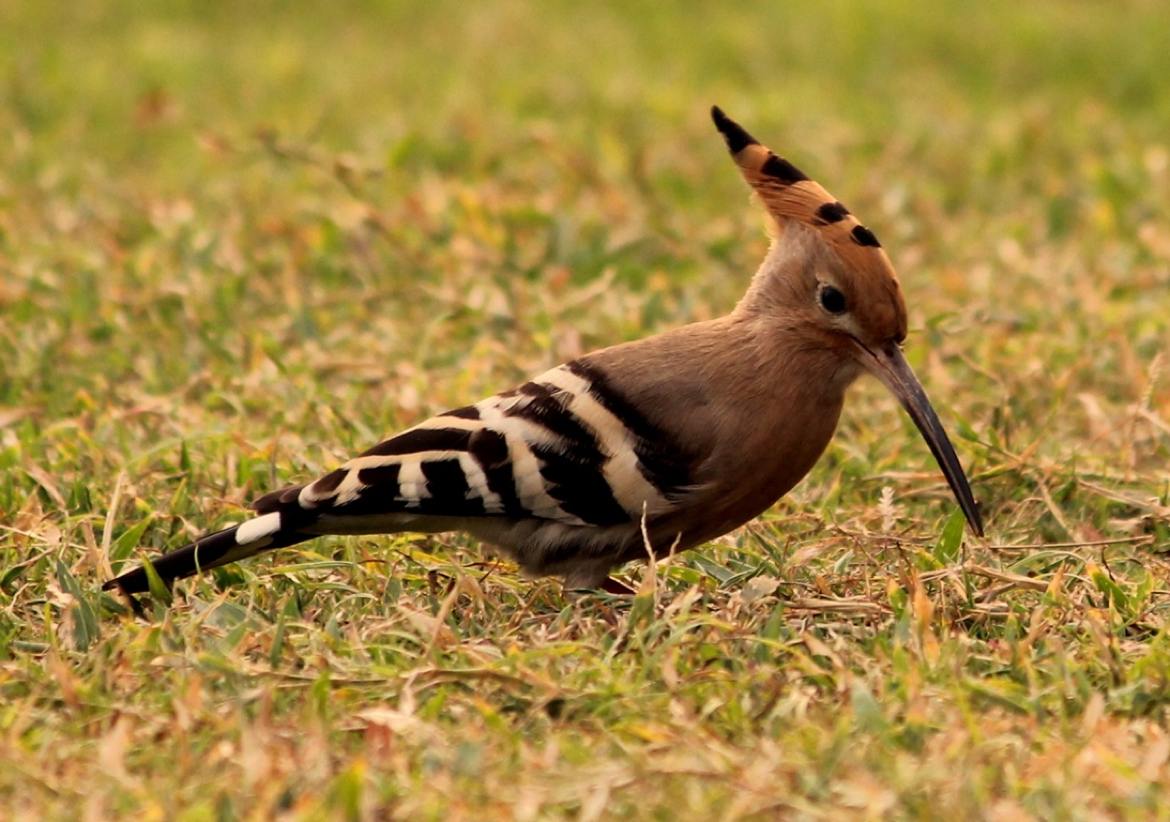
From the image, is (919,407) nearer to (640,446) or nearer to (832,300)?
(832,300)

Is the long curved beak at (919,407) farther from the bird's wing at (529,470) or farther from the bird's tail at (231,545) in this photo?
the bird's tail at (231,545)

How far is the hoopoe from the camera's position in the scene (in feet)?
10.8

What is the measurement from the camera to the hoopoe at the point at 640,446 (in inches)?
130

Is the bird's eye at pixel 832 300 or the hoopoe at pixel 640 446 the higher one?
the bird's eye at pixel 832 300

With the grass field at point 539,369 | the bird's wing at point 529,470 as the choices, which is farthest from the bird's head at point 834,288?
the bird's wing at point 529,470

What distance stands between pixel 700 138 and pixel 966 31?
85.9 inches

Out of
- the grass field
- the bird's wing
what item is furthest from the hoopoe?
the grass field

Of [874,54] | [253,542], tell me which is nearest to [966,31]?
[874,54]

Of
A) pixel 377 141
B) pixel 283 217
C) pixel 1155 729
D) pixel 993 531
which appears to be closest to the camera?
pixel 1155 729

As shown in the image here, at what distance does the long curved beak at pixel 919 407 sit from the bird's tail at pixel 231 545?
1041 mm

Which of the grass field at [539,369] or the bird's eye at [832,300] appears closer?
the grass field at [539,369]

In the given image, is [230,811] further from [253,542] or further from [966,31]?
[966,31]

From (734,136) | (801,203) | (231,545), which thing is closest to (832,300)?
(801,203)

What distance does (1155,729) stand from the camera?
9.18ft
